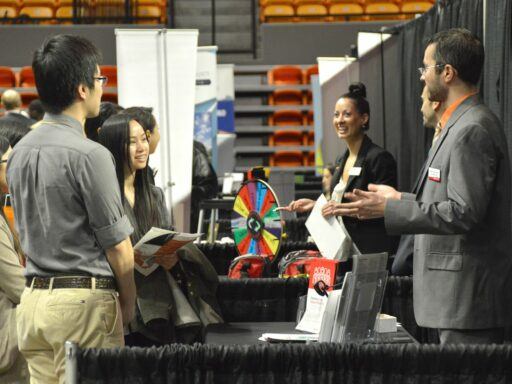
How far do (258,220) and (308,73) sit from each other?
10783 millimetres

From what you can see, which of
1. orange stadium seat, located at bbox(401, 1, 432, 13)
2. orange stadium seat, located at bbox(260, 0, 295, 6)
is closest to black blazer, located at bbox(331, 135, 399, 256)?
orange stadium seat, located at bbox(401, 1, 432, 13)

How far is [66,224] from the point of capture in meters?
2.38

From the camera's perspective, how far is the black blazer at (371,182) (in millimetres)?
4441

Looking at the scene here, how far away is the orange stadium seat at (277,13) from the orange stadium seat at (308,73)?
3.21 feet

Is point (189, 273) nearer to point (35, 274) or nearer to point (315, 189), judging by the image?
point (35, 274)

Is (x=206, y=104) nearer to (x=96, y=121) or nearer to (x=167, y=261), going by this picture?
(x=96, y=121)

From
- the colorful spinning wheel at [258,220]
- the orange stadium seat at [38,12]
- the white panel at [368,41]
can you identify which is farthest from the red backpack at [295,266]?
the orange stadium seat at [38,12]

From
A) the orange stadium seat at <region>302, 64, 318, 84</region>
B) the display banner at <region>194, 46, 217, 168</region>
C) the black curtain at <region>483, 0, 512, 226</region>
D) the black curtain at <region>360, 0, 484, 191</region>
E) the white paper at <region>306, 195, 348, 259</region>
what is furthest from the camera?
the orange stadium seat at <region>302, 64, 318, 84</region>

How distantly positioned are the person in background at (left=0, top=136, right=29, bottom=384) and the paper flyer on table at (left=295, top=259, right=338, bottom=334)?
921 millimetres

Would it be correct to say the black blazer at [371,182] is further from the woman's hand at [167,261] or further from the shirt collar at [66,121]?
the shirt collar at [66,121]

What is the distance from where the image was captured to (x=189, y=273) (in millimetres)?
3484

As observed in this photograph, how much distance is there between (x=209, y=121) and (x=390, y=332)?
262 inches

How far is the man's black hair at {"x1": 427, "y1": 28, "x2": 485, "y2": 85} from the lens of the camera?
9.25 feet

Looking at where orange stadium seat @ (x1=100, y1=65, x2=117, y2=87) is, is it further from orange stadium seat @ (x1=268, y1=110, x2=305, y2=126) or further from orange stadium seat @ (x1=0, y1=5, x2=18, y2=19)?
orange stadium seat @ (x1=268, y1=110, x2=305, y2=126)
